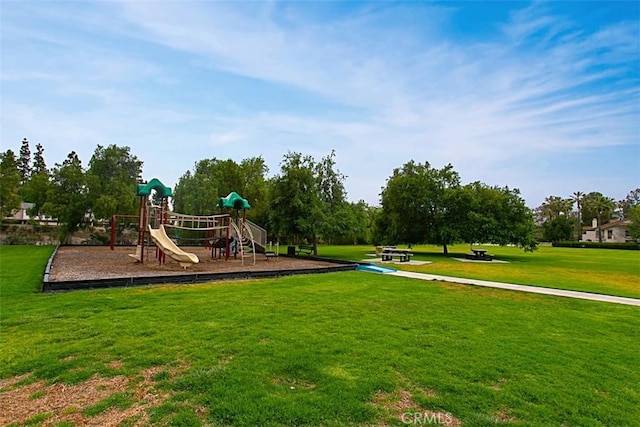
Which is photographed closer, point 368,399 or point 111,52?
point 368,399

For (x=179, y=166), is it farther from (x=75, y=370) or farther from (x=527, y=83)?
(x=75, y=370)

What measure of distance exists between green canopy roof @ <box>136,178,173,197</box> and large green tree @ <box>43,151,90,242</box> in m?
13.3

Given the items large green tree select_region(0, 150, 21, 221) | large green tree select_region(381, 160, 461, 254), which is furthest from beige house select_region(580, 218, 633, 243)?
large green tree select_region(0, 150, 21, 221)

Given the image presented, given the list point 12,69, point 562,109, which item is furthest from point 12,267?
point 562,109

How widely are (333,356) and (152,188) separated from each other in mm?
11513

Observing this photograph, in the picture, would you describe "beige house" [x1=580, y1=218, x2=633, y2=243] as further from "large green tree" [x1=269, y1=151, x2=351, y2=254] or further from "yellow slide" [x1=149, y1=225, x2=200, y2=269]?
"yellow slide" [x1=149, y1=225, x2=200, y2=269]

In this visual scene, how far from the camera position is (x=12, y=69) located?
11586 millimetres

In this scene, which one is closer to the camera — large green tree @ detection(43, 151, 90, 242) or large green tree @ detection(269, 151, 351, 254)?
large green tree @ detection(269, 151, 351, 254)

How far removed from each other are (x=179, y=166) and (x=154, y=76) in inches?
952

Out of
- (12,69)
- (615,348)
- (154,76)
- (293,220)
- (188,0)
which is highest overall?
(188,0)

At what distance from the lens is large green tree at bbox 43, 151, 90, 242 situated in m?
22.5

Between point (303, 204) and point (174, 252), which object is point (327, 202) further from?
point (174, 252)

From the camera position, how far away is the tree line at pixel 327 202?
Result: 17891mm

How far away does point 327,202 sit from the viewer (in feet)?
63.7
